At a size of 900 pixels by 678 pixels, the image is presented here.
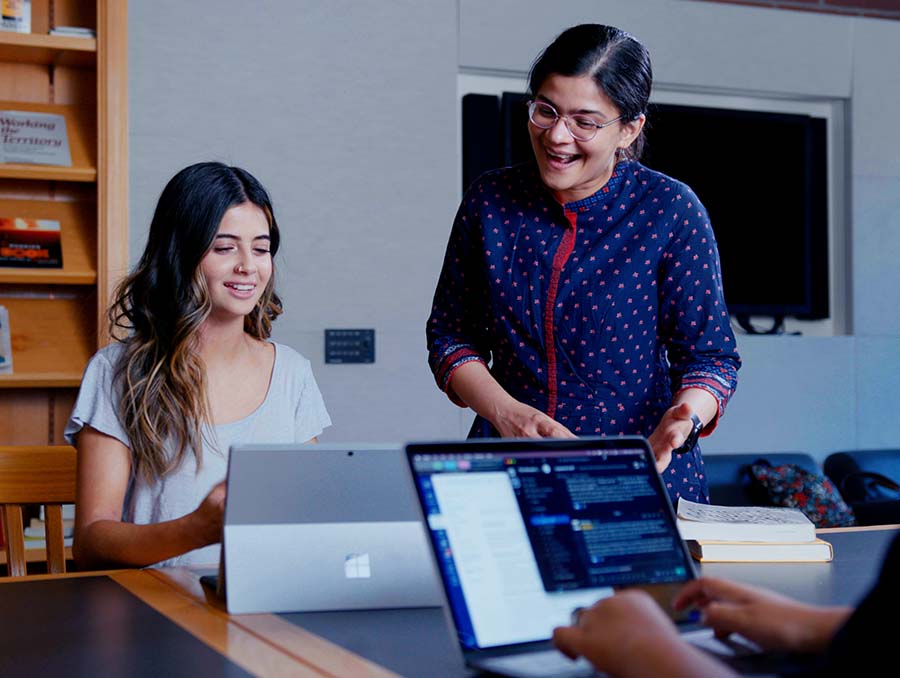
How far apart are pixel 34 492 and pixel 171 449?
27 centimetres

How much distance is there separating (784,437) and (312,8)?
Answer: 7.45 ft

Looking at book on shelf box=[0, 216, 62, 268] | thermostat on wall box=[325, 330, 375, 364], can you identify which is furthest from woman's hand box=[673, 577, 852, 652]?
thermostat on wall box=[325, 330, 375, 364]

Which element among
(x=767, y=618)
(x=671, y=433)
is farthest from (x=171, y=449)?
(x=767, y=618)

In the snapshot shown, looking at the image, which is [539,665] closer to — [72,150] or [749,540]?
[749,540]

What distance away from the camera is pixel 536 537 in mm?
1020

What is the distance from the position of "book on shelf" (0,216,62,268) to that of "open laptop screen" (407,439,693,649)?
8.02 ft

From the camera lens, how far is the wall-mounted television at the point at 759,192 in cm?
411

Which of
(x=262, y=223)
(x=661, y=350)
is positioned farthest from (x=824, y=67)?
(x=262, y=223)

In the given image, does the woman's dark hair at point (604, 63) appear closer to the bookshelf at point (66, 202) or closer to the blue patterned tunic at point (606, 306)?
the blue patterned tunic at point (606, 306)

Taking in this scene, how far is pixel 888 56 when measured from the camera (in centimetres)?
437

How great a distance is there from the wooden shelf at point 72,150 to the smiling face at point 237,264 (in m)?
1.38

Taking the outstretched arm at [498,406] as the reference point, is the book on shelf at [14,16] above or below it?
above

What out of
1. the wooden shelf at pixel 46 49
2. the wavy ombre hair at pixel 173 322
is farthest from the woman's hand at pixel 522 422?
the wooden shelf at pixel 46 49

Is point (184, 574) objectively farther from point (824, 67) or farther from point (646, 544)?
point (824, 67)
